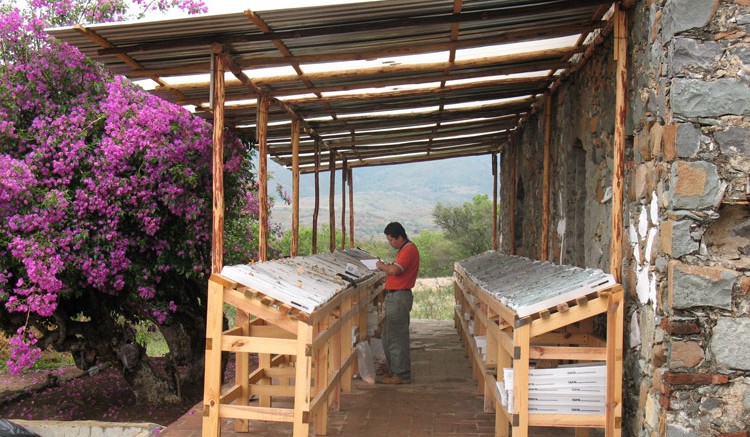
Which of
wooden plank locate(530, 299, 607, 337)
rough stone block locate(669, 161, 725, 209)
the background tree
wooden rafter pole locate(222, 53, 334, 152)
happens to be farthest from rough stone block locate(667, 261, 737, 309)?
the background tree

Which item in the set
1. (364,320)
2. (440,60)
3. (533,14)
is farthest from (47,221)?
(533,14)

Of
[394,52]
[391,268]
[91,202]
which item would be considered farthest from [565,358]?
[91,202]

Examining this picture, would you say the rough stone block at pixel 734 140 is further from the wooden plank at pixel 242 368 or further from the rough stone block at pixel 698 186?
the wooden plank at pixel 242 368

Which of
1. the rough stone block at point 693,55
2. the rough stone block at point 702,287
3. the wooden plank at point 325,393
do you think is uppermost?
the rough stone block at point 693,55

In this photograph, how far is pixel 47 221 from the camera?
27.3 ft

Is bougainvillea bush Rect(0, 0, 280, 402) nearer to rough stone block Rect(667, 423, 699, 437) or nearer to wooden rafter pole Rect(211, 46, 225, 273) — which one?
wooden rafter pole Rect(211, 46, 225, 273)

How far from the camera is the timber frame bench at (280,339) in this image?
16.4 feet

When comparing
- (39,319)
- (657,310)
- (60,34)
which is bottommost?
(39,319)

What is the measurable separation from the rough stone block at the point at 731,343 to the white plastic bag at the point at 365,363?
179 inches

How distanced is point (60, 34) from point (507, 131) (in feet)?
25.4

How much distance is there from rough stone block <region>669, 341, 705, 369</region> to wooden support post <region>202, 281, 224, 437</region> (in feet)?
9.18

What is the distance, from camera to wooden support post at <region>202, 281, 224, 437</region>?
16.5 ft

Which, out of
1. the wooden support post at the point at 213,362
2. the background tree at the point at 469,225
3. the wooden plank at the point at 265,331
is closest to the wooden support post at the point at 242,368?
the wooden plank at the point at 265,331

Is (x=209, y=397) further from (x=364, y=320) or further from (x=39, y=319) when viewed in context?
(x=39, y=319)
